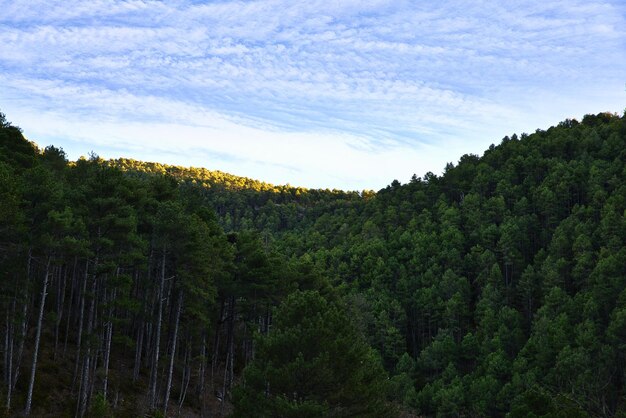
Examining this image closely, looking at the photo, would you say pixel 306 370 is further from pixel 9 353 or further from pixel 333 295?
pixel 333 295

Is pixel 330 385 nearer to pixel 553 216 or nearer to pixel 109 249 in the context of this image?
pixel 109 249

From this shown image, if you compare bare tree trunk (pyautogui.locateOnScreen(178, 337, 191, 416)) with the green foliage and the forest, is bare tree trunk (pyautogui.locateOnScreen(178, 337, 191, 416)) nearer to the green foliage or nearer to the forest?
the forest

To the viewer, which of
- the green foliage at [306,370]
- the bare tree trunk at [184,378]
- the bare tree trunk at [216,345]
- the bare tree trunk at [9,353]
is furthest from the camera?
the bare tree trunk at [216,345]

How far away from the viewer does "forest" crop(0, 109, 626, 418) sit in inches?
1045

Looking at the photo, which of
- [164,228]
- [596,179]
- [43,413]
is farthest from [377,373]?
[596,179]

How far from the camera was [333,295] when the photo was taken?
55875 millimetres

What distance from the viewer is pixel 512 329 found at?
7831 cm

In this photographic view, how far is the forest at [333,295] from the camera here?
26.5m

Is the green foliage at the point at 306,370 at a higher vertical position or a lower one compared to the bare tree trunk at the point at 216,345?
higher

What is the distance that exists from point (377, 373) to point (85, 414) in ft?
54.2

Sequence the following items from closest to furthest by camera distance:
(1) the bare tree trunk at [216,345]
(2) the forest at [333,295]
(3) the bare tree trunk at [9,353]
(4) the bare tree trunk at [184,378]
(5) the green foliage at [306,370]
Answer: (5) the green foliage at [306,370], (2) the forest at [333,295], (3) the bare tree trunk at [9,353], (4) the bare tree trunk at [184,378], (1) the bare tree trunk at [216,345]

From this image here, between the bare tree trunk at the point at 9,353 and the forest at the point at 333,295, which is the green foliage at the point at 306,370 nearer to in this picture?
the forest at the point at 333,295

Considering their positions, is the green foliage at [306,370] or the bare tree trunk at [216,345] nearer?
the green foliage at [306,370]

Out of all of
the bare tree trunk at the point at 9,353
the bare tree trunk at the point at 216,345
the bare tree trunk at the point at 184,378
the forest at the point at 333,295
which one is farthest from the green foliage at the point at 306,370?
the bare tree trunk at the point at 216,345
